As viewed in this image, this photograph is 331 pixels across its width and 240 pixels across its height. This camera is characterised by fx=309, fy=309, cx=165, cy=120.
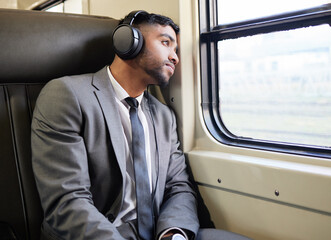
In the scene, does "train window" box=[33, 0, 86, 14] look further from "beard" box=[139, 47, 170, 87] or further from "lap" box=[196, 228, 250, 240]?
"lap" box=[196, 228, 250, 240]

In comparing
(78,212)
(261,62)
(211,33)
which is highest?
(211,33)

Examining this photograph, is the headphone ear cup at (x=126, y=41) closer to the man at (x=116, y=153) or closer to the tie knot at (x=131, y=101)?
the man at (x=116, y=153)

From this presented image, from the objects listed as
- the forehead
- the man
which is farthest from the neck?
the forehead

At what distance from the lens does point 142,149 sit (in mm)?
1362

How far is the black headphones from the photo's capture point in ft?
4.46

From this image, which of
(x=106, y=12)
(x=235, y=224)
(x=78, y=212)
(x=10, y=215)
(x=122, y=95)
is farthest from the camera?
(x=106, y=12)

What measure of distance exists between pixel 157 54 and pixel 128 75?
169 millimetres

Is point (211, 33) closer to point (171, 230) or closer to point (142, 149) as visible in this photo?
point (142, 149)

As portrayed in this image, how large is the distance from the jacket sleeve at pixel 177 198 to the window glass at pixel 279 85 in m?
0.32

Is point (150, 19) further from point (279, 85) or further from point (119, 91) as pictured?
point (279, 85)

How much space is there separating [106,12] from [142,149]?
116 centimetres

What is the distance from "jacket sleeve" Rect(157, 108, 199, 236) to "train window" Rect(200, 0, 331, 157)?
0.78 ft

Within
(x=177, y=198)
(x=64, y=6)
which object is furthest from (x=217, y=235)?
(x=64, y=6)

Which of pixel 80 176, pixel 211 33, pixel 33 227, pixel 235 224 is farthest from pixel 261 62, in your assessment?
pixel 33 227
